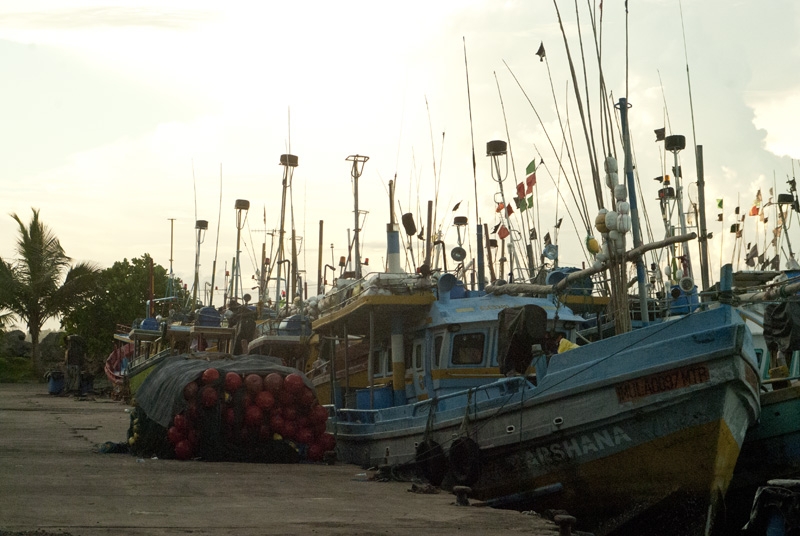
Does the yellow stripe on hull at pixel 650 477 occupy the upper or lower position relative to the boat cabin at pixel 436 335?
lower

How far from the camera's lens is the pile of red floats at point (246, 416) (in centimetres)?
1557

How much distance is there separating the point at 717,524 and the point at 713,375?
181 cm

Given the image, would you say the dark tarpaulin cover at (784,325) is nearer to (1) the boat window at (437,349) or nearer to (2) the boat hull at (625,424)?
(2) the boat hull at (625,424)

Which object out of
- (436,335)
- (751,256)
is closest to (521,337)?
(436,335)

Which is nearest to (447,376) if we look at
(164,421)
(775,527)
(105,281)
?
(164,421)

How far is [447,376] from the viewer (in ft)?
51.1

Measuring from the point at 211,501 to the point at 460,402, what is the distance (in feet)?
14.8

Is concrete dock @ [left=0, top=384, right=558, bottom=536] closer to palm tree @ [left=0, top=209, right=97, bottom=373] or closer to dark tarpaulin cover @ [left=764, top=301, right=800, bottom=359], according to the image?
dark tarpaulin cover @ [left=764, top=301, right=800, bottom=359]

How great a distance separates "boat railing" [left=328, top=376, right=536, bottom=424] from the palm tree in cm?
3520

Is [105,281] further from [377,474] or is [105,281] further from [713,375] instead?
[713,375]

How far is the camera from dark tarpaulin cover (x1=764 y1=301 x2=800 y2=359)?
13016mm

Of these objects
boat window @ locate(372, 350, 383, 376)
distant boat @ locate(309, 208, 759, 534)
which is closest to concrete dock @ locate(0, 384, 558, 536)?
distant boat @ locate(309, 208, 759, 534)

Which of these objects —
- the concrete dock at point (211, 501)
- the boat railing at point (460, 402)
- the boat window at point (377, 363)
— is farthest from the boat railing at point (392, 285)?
the concrete dock at point (211, 501)

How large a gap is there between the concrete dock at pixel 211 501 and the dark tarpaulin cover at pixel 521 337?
84.0 inches
